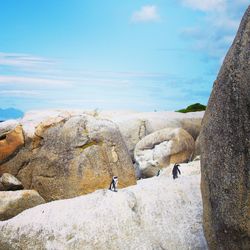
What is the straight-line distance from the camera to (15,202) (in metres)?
20.9

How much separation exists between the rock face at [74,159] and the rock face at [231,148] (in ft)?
33.6

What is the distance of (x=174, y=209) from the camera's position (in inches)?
637

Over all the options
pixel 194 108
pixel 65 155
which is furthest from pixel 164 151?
pixel 194 108

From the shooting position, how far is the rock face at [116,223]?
15.0m

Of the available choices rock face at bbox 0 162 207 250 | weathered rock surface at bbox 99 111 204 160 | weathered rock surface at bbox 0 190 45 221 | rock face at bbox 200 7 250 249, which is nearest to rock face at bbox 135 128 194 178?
weathered rock surface at bbox 99 111 204 160

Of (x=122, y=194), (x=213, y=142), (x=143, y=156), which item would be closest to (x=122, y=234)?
(x=122, y=194)

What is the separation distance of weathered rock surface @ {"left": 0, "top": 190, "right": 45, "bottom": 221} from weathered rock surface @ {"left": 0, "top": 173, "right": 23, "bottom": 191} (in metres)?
2.48

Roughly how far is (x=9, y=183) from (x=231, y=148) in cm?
1489

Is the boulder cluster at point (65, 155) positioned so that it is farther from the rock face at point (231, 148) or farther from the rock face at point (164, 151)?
the rock face at point (231, 148)

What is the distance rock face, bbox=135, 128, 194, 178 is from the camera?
3266 cm

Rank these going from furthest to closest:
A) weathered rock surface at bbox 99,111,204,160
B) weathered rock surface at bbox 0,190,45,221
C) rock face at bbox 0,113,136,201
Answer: weathered rock surface at bbox 99,111,204,160 < rock face at bbox 0,113,136,201 < weathered rock surface at bbox 0,190,45,221

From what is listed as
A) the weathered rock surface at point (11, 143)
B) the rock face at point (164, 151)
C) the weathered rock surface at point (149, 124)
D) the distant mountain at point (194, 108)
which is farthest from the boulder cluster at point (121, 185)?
the distant mountain at point (194, 108)

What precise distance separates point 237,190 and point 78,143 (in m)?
12.4

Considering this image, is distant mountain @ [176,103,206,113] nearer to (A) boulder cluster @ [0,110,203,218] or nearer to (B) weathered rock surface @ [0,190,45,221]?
(A) boulder cluster @ [0,110,203,218]
